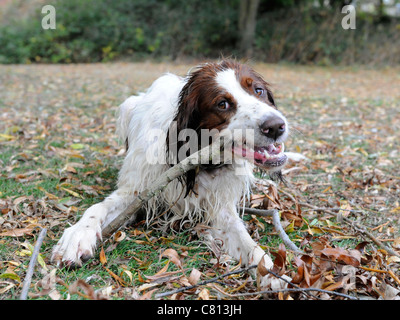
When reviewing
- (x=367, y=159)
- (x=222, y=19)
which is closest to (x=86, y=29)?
(x=222, y=19)

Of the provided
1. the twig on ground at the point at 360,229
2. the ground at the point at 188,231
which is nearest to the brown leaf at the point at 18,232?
the ground at the point at 188,231

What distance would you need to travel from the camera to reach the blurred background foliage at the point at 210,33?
15984 mm

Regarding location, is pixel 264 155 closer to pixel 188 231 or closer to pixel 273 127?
pixel 273 127

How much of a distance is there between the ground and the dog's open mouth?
0.55 metres

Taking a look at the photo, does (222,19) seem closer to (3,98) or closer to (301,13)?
(301,13)

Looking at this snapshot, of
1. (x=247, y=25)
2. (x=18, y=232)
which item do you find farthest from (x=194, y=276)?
(x=247, y=25)

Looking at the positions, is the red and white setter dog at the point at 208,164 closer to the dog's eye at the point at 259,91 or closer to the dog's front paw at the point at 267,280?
the dog's eye at the point at 259,91

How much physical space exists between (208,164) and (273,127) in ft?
2.07

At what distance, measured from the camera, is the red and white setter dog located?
2.75 metres

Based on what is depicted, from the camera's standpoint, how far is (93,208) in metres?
3.08

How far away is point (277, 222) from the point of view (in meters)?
3.14

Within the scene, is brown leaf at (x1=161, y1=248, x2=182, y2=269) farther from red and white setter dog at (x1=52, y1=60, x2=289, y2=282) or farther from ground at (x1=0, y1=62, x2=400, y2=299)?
red and white setter dog at (x1=52, y1=60, x2=289, y2=282)

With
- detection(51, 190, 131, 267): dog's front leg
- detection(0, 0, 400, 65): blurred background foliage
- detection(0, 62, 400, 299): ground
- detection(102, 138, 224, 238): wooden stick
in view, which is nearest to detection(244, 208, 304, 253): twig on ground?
detection(0, 62, 400, 299): ground

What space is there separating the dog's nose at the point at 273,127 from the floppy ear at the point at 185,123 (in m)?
0.55
